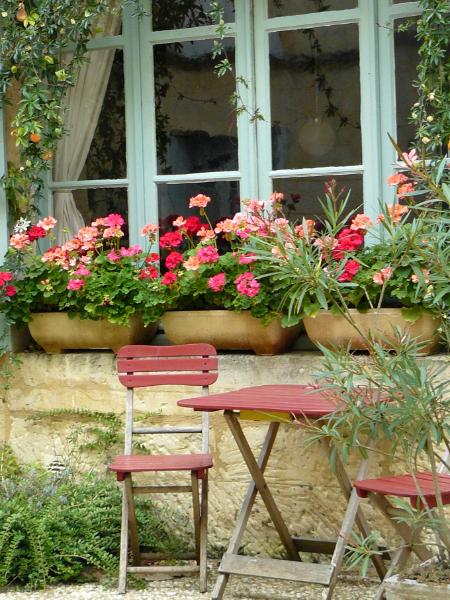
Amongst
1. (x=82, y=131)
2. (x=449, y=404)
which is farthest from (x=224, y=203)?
(x=449, y=404)

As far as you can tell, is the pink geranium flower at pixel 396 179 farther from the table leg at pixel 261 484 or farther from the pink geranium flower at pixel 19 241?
the pink geranium flower at pixel 19 241

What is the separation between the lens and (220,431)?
5355 mm

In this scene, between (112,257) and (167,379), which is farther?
(112,257)

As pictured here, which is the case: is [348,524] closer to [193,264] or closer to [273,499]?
[273,499]

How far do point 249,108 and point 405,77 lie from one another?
0.77m

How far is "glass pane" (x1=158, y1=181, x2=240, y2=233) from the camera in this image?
5.67 meters

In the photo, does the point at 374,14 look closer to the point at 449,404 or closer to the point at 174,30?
the point at 174,30

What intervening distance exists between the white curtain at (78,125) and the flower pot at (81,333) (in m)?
0.51

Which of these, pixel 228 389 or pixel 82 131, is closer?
pixel 228 389

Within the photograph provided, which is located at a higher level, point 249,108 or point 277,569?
point 249,108

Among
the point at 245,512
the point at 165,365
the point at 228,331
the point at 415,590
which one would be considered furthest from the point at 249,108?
the point at 415,590

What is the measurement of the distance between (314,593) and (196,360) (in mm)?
1122

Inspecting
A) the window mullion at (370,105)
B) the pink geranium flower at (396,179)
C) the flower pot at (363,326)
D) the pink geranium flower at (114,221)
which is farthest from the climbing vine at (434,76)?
the pink geranium flower at (114,221)

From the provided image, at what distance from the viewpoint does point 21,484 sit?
5367 millimetres
